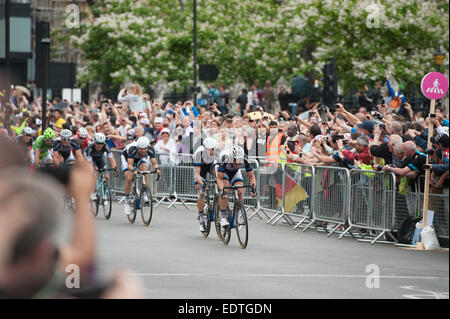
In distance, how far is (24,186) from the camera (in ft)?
7.48

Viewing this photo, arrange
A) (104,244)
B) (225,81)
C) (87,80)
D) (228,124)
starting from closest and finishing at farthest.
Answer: (104,244), (228,124), (225,81), (87,80)

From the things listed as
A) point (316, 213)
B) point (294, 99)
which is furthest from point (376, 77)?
point (316, 213)

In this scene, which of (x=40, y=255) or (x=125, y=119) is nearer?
(x=40, y=255)

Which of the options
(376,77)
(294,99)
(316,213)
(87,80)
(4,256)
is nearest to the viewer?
(4,256)

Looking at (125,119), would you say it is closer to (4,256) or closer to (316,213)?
(316,213)

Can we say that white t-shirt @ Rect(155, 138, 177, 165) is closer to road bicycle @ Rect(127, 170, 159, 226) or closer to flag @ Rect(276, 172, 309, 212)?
road bicycle @ Rect(127, 170, 159, 226)

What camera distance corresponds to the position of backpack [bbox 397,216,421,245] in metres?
13.8

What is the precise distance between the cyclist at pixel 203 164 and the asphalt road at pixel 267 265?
0.55 metres

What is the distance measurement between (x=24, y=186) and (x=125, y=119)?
21.3 metres

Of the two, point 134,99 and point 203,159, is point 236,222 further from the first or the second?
point 134,99

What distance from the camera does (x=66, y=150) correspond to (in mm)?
18422

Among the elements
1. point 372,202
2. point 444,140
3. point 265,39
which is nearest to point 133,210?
point 372,202

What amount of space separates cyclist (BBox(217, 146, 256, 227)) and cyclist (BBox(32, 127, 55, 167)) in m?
6.12

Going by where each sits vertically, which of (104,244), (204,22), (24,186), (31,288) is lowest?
(104,244)
